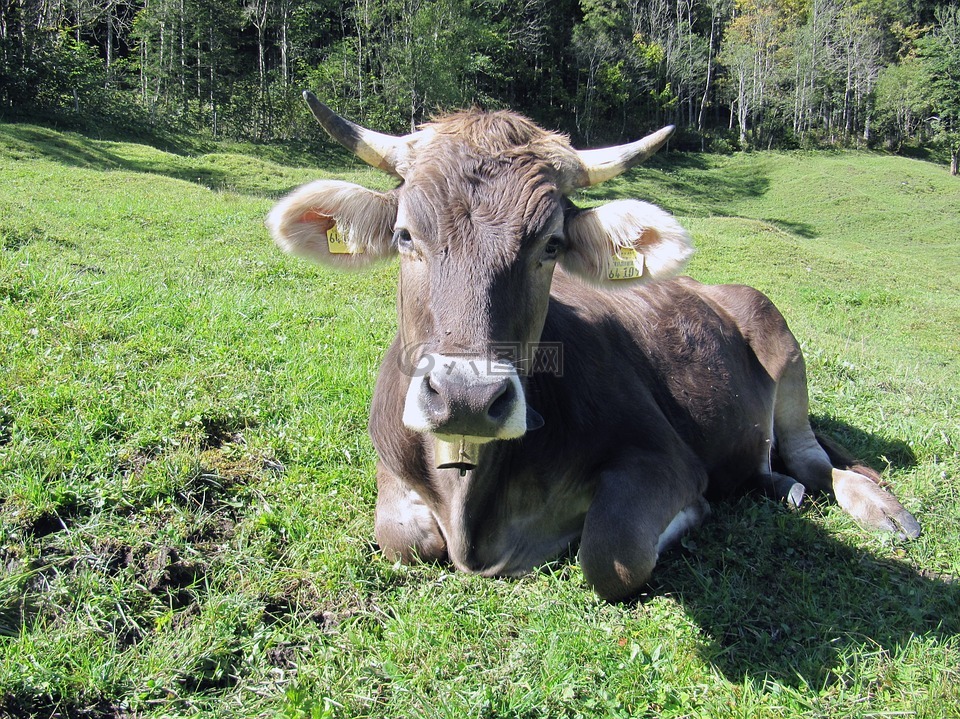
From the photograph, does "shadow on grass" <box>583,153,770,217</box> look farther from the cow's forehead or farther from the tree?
the cow's forehead

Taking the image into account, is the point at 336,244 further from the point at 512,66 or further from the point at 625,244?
the point at 512,66

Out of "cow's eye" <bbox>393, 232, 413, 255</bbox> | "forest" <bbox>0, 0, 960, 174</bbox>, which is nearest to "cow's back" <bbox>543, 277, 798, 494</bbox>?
"cow's eye" <bbox>393, 232, 413, 255</bbox>

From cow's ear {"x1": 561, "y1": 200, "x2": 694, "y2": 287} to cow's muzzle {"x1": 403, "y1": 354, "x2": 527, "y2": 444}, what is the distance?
1254 mm

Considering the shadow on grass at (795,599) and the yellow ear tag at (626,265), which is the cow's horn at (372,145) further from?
the shadow on grass at (795,599)

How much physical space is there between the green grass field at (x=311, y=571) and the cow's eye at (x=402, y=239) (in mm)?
1644

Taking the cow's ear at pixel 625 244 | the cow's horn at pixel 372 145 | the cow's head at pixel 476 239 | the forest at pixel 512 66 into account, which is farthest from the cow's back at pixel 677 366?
the forest at pixel 512 66

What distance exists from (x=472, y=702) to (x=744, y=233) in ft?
61.5

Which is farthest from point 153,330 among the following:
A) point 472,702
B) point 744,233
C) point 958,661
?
point 744,233

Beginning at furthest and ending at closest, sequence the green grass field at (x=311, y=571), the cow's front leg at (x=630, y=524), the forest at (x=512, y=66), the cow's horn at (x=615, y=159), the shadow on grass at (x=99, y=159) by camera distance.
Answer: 1. the forest at (x=512, y=66)
2. the shadow on grass at (x=99, y=159)
3. the cow's horn at (x=615, y=159)
4. the cow's front leg at (x=630, y=524)
5. the green grass field at (x=311, y=571)

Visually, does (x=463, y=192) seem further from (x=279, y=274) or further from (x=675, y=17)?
(x=675, y=17)

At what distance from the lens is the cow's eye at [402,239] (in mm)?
3393

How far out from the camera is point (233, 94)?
→ 125 feet

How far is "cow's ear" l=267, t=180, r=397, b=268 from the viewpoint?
364 centimetres

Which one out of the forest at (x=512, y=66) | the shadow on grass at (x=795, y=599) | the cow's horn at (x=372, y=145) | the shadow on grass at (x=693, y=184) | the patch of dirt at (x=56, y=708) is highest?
the forest at (x=512, y=66)
